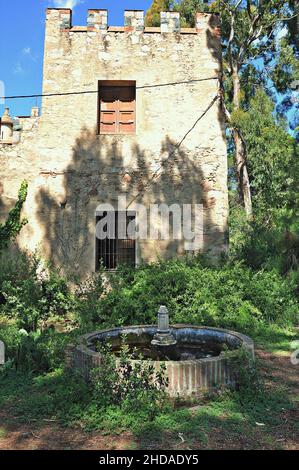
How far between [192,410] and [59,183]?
7.05 meters

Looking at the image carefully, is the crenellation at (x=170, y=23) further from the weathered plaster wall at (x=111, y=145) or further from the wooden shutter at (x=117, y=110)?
the wooden shutter at (x=117, y=110)

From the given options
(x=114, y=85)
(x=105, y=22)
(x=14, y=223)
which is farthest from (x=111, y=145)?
(x=105, y=22)

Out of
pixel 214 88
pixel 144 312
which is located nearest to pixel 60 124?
pixel 214 88

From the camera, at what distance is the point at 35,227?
370 inches

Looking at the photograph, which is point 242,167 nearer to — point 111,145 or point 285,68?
point 285,68

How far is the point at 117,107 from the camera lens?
993cm

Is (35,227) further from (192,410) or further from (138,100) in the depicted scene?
(192,410)

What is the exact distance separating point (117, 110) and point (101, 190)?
7.20ft

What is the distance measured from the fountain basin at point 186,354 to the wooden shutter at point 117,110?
19.5 feet

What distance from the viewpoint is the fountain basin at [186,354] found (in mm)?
3979

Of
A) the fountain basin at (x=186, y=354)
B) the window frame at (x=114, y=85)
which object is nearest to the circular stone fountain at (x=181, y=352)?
the fountain basin at (x=186, y=354)

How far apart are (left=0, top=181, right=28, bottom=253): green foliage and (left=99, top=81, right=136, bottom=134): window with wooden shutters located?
257 cm

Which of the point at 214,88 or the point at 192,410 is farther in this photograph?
the point at 214,88
